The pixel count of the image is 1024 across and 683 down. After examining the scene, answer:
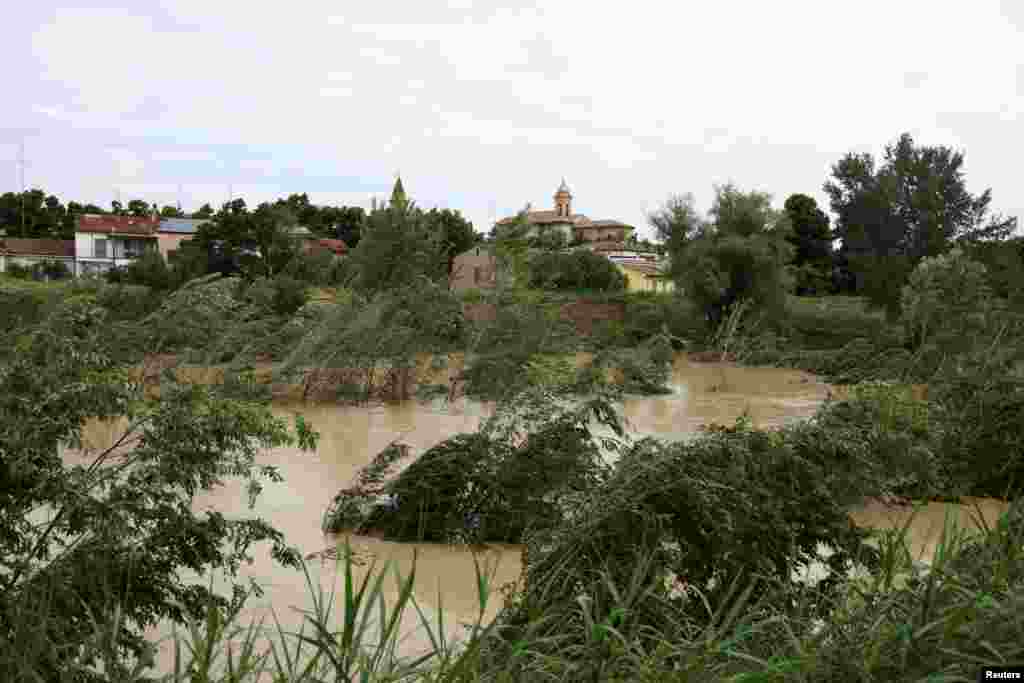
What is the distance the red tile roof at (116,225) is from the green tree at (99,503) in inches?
2179

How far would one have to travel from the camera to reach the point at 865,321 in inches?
1433

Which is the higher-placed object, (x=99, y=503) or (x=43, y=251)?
(x=43, y=251)

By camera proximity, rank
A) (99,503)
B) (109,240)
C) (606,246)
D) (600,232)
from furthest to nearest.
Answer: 1. (600,232)
2. (606,246)
3. (109,240)
4. (99,503)

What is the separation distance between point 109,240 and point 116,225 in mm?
1377

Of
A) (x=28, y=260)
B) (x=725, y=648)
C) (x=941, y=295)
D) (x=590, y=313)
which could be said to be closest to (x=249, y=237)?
(x=590, y=313)

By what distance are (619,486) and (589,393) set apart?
3.28 meters

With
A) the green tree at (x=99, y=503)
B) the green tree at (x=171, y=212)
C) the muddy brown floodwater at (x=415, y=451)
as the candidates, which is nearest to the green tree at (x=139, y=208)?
the green tree at (x=171, y=212)

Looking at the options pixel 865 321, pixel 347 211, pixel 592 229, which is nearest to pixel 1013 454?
pixel 865 321

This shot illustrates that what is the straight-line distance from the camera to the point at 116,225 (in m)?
58.0

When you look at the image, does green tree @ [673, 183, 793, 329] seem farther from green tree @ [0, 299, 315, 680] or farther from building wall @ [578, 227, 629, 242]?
building wall @ [578, 227, 629, 242]

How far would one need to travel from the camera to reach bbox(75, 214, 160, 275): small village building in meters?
55.5

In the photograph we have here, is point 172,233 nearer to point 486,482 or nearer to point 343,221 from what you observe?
point 343,221

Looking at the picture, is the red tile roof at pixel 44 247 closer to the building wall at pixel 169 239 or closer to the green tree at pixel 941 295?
the building wall at pixel 169 239

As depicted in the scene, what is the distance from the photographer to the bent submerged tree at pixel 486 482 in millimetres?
7746
